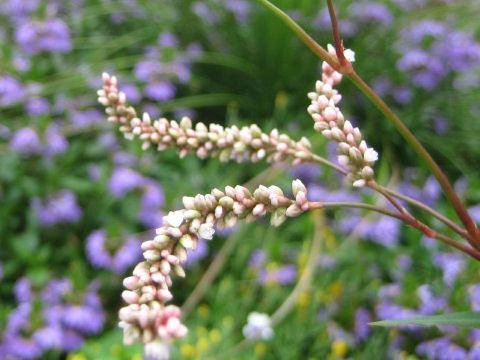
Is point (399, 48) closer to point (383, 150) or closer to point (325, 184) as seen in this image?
point (383, 150)

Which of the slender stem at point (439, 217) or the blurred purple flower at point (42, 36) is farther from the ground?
the slender stem at point (439, 217)

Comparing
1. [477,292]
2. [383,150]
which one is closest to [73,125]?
[383,150]

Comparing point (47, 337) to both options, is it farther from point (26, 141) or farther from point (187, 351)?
point (26, 141)

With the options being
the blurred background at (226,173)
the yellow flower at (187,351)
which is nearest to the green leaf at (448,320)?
the blurred background at (226,173)

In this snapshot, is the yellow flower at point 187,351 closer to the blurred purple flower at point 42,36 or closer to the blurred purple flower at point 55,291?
the blurred purple flower at point 55,291

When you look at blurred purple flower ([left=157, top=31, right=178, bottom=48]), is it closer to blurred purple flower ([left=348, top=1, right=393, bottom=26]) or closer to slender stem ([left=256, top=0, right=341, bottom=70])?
blurred purple flower ([left=348, top=1, right=393, bottom=26])

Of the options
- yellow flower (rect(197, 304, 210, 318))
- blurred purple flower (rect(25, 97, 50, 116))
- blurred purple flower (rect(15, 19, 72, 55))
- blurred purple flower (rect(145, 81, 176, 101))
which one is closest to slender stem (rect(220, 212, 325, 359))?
yellow flower (rect(197, 304, 210, 318))

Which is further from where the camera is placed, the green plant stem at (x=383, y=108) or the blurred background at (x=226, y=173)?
the blurred background at (x=226, y=173)
